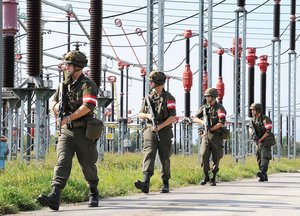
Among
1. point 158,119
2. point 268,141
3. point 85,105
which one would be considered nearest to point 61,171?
point 85,105

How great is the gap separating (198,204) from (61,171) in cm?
Result: 236

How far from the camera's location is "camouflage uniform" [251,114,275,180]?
19.5 metres

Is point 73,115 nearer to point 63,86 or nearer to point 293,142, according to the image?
point 63,86

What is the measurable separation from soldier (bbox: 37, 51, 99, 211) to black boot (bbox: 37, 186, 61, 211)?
0.75ft

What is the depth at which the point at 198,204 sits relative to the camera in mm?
11203

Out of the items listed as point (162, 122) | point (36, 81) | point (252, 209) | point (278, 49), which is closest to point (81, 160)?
point (252, 209)

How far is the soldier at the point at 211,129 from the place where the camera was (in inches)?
647

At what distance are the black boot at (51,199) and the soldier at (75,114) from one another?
23 cm

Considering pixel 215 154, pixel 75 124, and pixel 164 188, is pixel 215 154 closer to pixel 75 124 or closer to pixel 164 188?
pixel 164 188

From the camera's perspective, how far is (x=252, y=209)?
34.1 feet

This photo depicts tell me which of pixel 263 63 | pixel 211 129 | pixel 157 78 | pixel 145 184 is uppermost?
pixel 263 63

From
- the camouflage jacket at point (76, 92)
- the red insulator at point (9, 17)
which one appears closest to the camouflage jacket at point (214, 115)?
the camouflage jacket at point (76, 92)

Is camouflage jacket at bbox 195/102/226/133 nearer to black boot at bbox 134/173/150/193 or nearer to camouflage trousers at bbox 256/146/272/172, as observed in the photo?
camouflage trousers at bbox 256/146/272/172

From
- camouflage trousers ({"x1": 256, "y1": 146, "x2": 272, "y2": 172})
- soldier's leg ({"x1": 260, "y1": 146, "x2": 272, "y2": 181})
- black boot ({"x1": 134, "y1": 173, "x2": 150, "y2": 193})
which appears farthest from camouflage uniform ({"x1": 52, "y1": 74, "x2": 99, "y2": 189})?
camouflage trousers ({"x1": 256, "y1": 146, "x2": 272, "y2": 172})
